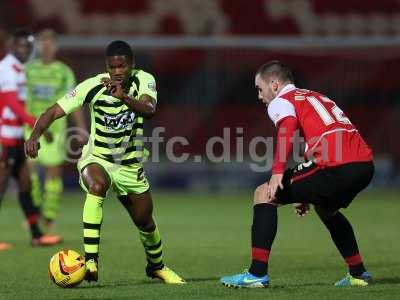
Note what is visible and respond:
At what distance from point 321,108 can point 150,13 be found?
54.6 ft

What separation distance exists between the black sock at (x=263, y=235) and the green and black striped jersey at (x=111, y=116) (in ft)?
3.96

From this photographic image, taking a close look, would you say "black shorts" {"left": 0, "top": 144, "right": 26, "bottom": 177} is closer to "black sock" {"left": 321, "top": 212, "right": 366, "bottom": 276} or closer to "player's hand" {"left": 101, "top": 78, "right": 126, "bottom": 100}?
"player's hand" {"left": 101, "top": 78, "right": 126, "bottom": 100}

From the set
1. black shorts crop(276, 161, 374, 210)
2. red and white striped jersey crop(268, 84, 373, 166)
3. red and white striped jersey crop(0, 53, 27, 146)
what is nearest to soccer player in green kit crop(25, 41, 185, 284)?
red and white striped jersey crop(268, 84, 373, 166)

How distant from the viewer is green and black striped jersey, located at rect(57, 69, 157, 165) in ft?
26.6

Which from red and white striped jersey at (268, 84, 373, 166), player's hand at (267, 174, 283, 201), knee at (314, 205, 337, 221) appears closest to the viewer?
player's hand at (267, 174, 283, 201)

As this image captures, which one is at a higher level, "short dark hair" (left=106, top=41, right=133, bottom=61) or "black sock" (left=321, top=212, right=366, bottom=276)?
"short dark hair" (left=106, top=41, right=133, bottom=61)

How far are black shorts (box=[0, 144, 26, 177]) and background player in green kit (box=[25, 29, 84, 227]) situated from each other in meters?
1.22

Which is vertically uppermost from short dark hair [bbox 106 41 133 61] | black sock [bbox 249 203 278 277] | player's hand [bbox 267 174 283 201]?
short dark hair [bbox 106 41 133 61]

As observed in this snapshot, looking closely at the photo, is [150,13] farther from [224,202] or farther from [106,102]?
[106,102]

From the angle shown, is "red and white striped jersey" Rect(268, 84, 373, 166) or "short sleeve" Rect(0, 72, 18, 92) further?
"short sleeve" Rect(0, 72, 18, 92)

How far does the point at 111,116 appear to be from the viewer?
8.19m

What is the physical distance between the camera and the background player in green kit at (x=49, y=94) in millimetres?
13211

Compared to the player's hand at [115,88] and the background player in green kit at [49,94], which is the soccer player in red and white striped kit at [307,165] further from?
the background player in green kit at [49,94]

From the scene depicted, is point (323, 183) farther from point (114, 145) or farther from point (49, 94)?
point (49, 94)
